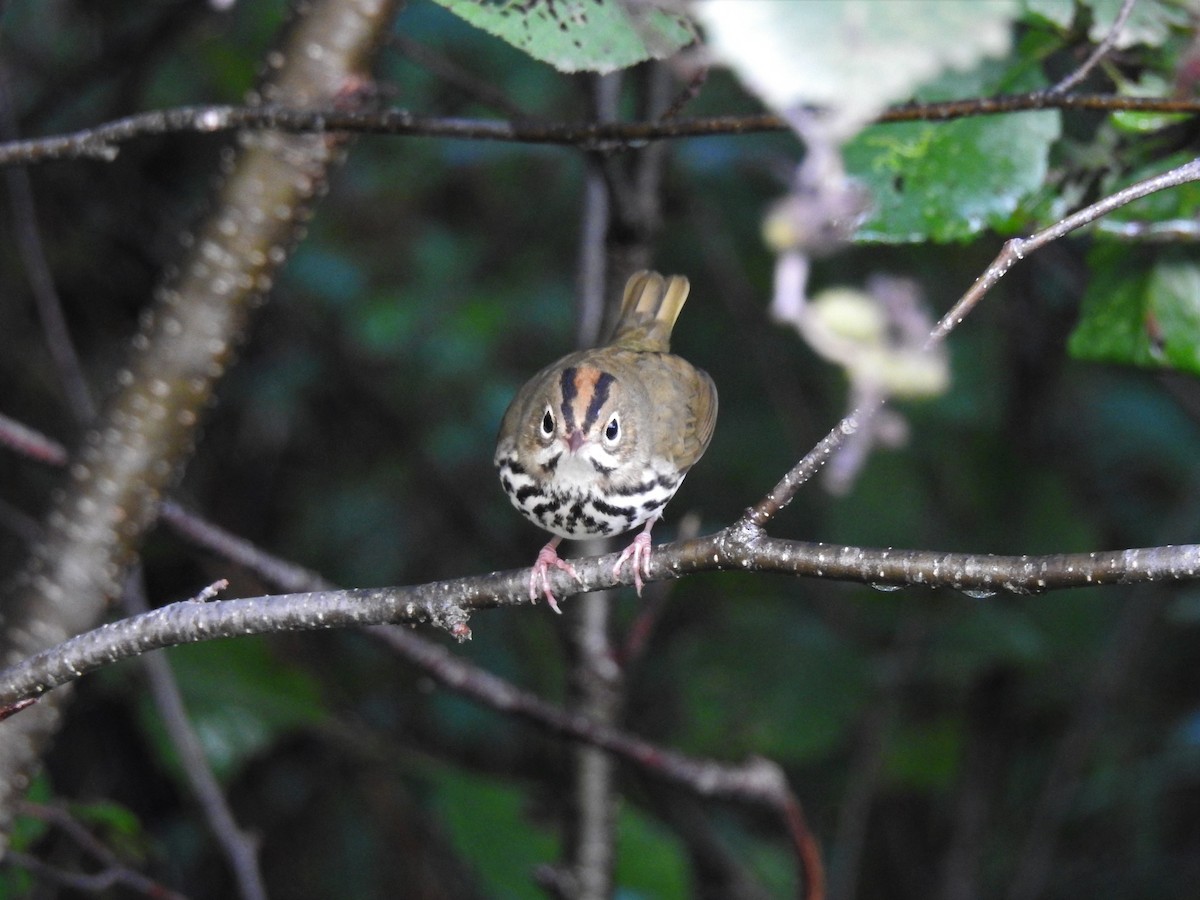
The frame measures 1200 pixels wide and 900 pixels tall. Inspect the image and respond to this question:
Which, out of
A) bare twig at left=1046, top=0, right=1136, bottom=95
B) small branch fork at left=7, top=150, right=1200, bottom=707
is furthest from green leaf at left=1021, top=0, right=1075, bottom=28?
small branch fork at left=7, top=150, right=1200, bottom=707

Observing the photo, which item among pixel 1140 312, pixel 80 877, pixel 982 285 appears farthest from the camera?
pixel 80 877

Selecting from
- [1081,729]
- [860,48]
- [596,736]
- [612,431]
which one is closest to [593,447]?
Answer: [612,431]

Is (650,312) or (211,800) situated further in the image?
(650,312)

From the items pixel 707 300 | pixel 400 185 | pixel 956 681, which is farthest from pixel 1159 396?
pixel 400 185

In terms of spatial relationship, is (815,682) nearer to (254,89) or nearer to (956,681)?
(956,681)

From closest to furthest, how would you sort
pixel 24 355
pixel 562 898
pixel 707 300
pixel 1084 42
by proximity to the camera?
pixel 1084 42 < pixel 562 898 < pixel 24 355 < pixel 707 300

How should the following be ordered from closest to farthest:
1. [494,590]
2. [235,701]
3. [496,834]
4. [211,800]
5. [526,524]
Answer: [494,590], [211,800], [496,834], [235,701], [526,524]

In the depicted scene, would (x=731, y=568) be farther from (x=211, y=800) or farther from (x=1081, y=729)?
(x=1081, y=729)
